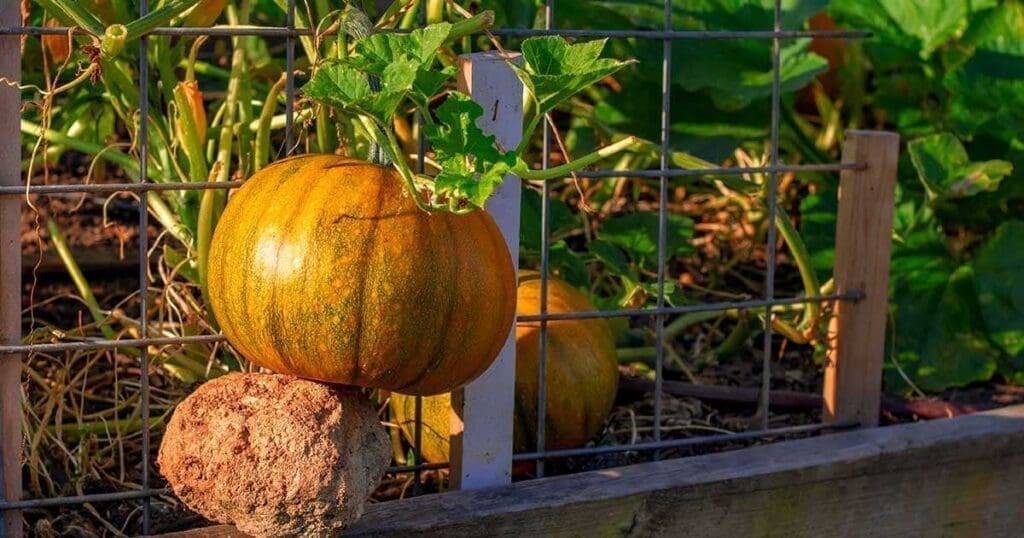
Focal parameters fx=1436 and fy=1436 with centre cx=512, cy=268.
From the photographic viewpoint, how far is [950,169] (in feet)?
8.87

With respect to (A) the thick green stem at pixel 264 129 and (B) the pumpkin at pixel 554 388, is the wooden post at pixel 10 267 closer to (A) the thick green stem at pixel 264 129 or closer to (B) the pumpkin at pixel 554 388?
(A) the thick green stem at pixel 264 129

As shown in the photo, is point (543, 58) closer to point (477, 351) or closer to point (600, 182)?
point (477, 351)

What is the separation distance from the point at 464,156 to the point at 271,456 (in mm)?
415

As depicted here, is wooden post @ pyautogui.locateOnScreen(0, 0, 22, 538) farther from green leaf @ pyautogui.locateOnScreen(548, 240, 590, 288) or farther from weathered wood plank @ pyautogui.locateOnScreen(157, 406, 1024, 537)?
green leaf @ pyautogui.locateOnScreen(548, 240, 590, 288)

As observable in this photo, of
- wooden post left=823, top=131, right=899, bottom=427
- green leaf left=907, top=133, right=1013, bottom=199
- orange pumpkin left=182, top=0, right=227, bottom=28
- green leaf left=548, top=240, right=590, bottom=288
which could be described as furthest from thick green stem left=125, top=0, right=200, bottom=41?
green leaf left=907, top=133, right=1013, bottom=199

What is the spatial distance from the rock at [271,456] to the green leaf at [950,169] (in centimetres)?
141

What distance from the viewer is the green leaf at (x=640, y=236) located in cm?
254

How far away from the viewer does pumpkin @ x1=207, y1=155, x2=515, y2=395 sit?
159 centimetres

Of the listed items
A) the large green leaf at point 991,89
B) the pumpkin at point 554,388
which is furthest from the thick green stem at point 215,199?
the large green leaf at point 991,89

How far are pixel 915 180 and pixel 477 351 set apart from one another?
5.68ft

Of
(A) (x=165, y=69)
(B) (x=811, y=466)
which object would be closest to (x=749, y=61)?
(B) (x=811, y=466)

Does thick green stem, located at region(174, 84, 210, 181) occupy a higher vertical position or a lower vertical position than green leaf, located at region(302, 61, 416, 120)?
lower

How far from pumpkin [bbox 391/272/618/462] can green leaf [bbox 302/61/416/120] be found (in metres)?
0.78

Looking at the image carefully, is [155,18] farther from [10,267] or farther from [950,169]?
[950,169]
